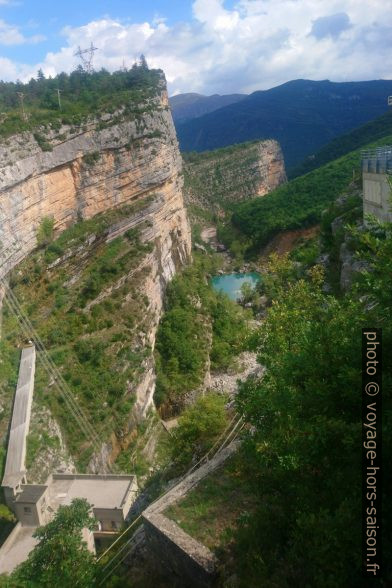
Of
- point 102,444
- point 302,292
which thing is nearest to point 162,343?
point 102,444

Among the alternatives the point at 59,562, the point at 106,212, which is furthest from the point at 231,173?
the point at 59,562

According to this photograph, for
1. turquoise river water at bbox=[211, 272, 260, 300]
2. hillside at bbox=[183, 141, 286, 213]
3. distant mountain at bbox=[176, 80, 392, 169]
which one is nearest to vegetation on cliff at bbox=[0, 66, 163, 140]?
turquoise river water at bbox=[211, 272, 260, 300]

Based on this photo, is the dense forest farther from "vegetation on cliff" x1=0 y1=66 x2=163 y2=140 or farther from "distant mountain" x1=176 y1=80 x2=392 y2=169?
"distant mountain" x1=176 y1=80 x2=392 y2=169

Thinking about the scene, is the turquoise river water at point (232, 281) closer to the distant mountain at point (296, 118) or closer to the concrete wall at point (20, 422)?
the concrete wall at point (20, 422)

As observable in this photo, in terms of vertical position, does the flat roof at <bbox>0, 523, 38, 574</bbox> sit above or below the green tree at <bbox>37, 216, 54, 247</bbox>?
below

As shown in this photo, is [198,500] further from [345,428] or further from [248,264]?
[248,264]

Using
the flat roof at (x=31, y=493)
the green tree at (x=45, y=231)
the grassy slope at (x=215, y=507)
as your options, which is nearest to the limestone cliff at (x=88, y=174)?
the green tree at (x=45, y=231)
